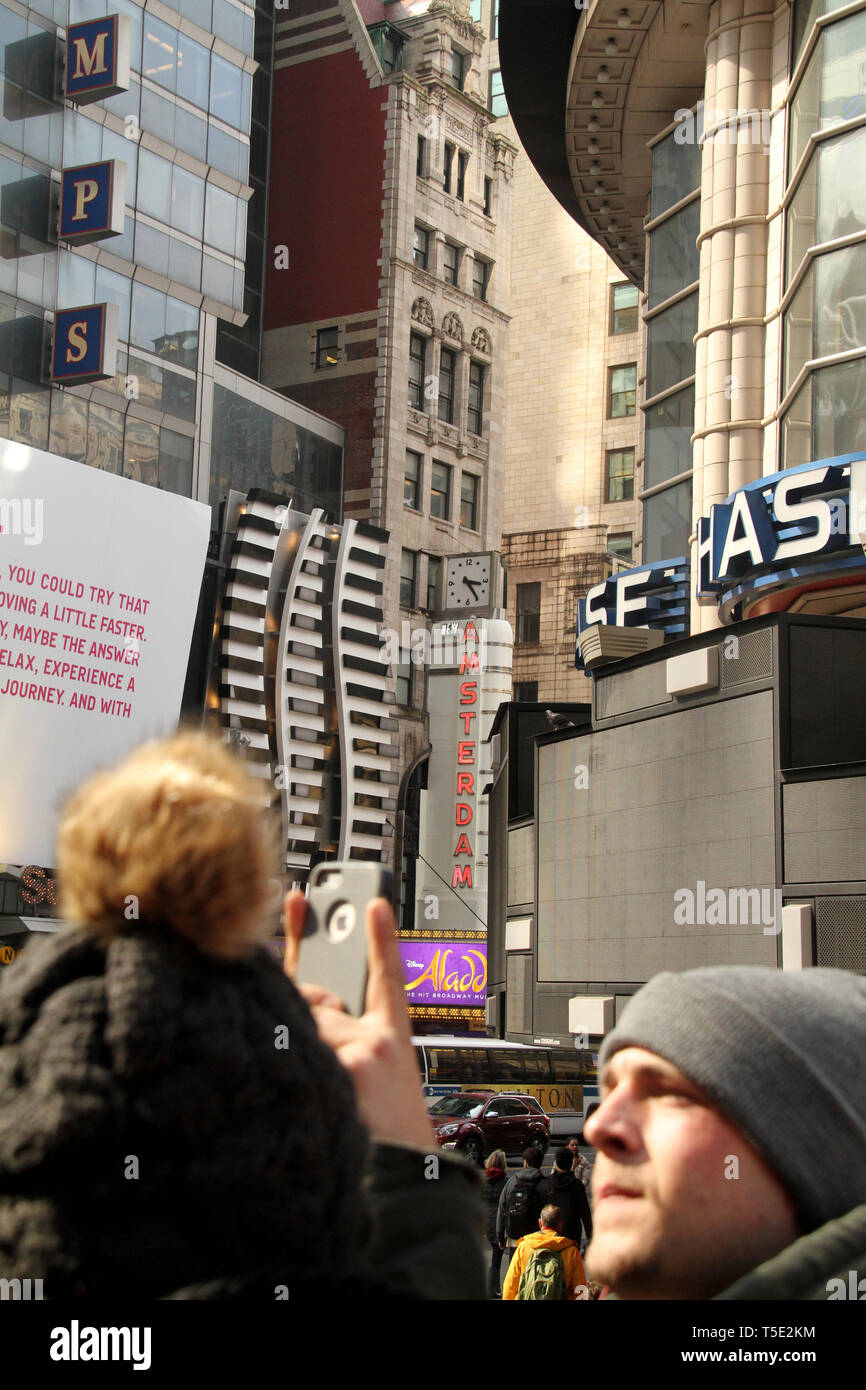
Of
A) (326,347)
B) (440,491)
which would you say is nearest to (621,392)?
(440,491)

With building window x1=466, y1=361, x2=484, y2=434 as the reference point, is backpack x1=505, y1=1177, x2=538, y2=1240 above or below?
below

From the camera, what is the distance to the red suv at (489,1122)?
105 ft

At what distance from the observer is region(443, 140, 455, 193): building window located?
61.6 m

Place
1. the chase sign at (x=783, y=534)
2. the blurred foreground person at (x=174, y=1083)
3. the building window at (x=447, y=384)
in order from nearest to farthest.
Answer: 1. the blurred foreground person at (x=174, y=1083)
2. the chase sign at (x=783, y=534)
3. the building window at (x=447, y=384)

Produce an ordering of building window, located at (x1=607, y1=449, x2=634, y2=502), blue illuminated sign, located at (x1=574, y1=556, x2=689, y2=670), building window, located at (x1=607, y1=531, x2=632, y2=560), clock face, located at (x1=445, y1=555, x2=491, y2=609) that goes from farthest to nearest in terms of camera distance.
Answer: building window, located at (x1=607, y1=449, x2=634, y2=502) → building window, located at (x1=607, y1=531, x2=632, y2=560) → clock face, located at (x1=445, y1=555, x2=491, y2=609) → blue illuminated sign, located at (x1=574, y1=556, x2=689, y2=670)

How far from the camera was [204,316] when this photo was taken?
151 ft

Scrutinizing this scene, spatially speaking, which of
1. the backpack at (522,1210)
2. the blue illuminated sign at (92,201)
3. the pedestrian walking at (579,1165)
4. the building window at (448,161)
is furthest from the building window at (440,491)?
the backpack at (522,1210)

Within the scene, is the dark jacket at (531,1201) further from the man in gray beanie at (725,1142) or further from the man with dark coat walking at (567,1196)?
the man in gray beanie at (725,1142)

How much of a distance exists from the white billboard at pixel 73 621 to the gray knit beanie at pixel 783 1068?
34679mm

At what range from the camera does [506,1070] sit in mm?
39094

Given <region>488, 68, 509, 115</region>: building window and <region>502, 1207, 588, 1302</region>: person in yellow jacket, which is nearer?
<region>502, 1207, 588, 1302</region>: person in yellow jacket

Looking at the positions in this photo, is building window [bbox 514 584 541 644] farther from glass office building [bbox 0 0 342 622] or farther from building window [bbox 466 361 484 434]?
glass office building [bbox 0 0 342 622]

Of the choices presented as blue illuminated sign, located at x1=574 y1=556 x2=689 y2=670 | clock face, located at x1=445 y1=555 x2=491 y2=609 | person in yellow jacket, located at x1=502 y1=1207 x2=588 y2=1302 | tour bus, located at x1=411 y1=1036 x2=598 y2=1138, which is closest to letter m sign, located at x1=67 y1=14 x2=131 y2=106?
clock face, located at x1=445 y1=555 x2=491 y2=609

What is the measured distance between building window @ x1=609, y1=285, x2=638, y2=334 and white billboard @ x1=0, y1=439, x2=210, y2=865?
31948mm
